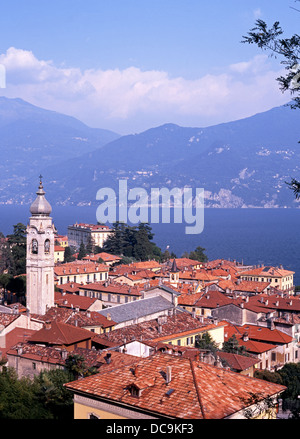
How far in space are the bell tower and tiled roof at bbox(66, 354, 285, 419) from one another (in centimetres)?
2042

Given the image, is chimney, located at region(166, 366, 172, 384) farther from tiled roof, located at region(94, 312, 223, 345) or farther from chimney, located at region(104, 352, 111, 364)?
tiled roof, located at region(94, 312, 223, 345)

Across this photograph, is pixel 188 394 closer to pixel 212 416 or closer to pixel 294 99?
pixel 212 416

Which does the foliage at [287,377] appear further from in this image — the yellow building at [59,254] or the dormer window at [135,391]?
the yellow building at [59,254]

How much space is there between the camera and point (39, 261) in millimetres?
32906

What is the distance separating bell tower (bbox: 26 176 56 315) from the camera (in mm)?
32906

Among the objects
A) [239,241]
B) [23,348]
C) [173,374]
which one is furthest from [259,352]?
[239,241]

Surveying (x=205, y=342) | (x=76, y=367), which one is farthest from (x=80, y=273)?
(x=76, y=367)

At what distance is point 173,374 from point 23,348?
11.6 m

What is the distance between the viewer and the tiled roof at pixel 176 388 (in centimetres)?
1080

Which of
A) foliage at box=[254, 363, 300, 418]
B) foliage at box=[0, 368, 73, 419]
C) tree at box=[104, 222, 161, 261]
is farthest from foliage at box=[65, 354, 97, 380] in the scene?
tree at box=[104, 222, 161, 261]

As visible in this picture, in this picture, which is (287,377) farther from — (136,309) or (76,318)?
(136,309)

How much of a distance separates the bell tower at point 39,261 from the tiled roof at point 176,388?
804 inches

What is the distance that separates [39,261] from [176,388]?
22438mm

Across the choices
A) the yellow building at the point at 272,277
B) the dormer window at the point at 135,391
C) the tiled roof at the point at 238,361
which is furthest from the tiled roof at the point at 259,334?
the yellow building at the point at 272,277
